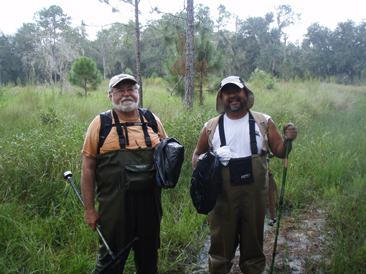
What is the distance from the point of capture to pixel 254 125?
219cm

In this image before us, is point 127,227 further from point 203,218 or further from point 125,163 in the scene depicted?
point 203,218

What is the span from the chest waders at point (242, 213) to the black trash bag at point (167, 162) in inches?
17.7

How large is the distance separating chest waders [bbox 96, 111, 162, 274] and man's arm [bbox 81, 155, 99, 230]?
0.05m

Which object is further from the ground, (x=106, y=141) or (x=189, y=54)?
(x=189, y=54)

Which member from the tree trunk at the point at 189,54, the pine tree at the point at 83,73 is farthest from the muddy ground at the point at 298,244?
the pine tree at the point at 83,73

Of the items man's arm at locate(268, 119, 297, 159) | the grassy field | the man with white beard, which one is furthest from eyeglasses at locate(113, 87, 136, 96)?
the grassy field

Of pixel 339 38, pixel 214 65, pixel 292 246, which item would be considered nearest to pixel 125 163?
pixel 292 246

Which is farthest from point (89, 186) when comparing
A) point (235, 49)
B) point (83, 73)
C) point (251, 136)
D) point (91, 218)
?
point (235, 49)

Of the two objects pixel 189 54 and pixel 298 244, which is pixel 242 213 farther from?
pixel 189 54

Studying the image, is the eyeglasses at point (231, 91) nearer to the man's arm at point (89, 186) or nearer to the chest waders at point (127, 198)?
the chest waders at point (127, 198)

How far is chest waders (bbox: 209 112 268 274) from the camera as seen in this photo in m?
2.14

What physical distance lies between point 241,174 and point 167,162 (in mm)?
641

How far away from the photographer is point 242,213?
2225 millimetres

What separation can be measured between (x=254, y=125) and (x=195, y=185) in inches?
28.4
